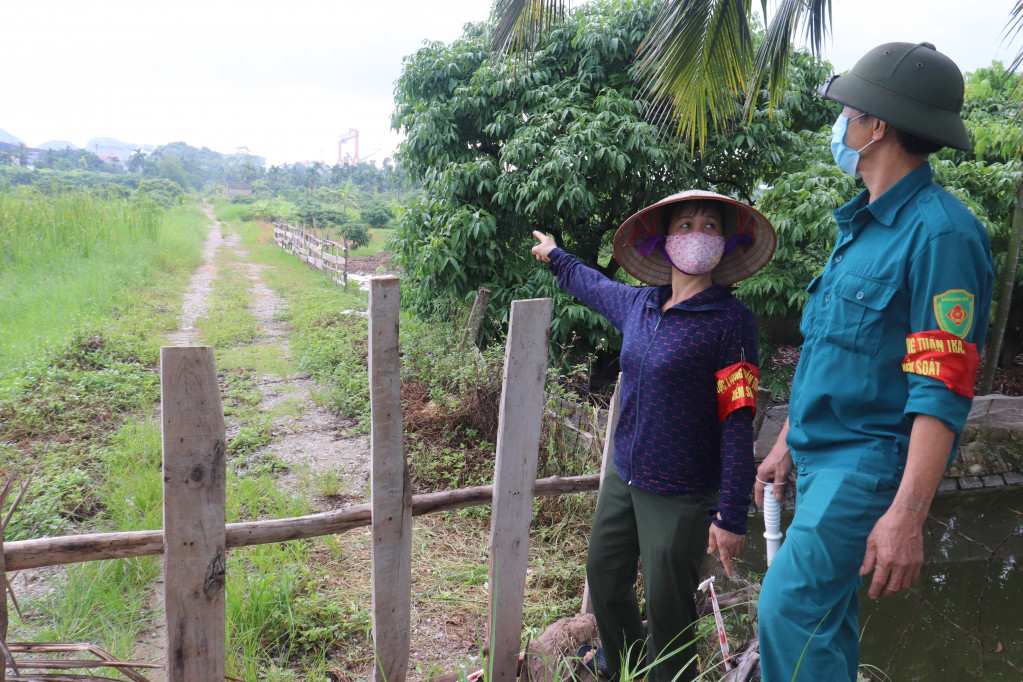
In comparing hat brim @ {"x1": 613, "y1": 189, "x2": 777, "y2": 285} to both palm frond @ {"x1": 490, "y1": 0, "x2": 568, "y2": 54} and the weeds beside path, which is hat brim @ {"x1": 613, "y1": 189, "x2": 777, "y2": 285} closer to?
the weeds beside path

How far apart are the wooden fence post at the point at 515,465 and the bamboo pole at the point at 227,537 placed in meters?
0.10

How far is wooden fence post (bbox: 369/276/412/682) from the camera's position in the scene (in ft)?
5.99

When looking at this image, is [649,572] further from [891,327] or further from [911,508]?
[891,327]

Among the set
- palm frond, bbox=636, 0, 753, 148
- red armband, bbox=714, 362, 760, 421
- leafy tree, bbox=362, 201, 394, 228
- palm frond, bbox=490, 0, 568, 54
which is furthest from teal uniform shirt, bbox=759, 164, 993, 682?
leafy tree, bbox=362, 201, 394, 228

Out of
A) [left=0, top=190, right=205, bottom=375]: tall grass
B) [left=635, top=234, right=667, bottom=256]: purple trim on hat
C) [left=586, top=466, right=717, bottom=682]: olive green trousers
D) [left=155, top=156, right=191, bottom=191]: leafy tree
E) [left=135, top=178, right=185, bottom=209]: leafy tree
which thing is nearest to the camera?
[left=586, top=466, right=717, bottom=682]: olive green trousers

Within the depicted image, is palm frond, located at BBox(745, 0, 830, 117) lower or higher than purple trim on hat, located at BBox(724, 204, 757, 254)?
higher

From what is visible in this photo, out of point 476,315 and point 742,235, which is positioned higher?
point 742,235

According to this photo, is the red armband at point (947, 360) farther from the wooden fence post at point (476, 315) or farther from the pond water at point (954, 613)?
the wooden fence post at point (476, 315)

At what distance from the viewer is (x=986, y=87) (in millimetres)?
7781

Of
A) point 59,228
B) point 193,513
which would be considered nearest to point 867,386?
point 193,513

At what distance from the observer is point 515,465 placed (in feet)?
7.01

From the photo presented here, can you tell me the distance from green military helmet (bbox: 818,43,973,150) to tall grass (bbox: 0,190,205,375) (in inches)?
246

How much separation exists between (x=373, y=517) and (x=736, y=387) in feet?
3.70

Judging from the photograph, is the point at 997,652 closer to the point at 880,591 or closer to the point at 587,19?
the point at 880,591
